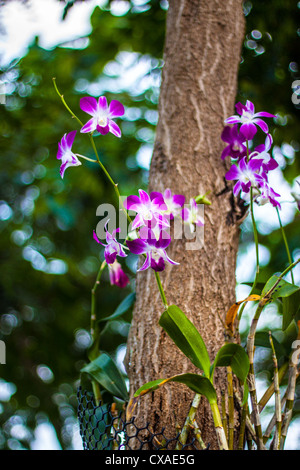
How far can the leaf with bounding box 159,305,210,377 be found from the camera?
693 mm

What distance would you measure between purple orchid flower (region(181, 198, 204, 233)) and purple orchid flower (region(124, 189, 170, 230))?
8.6 inches

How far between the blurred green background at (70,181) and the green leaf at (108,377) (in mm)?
1157

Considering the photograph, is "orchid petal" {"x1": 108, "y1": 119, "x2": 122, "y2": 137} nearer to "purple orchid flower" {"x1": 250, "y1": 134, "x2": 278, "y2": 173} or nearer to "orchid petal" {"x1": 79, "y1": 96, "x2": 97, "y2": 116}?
"orchid petal" {"x1": 79, "y1": 96, "x2": 97, "y2": 116}

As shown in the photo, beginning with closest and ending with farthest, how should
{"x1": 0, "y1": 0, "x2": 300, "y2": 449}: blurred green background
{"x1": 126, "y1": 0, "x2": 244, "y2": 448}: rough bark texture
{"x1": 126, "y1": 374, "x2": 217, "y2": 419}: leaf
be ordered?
{"x1": 126, "y1": 374, "x2": 217, "y2": 419}: leaf → {"x1": 126, "y1": 0, "x2": 244, "y2": 448}: rough bark texture → {"x1": 0, "y1": 0, "x2": 300, "y2": 449}: blurred green background

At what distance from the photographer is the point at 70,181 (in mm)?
2334

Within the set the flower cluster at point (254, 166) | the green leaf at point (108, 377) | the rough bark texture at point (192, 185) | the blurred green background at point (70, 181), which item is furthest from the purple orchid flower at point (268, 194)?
the blurred green background at point (70, 181)

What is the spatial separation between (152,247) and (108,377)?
0.39m

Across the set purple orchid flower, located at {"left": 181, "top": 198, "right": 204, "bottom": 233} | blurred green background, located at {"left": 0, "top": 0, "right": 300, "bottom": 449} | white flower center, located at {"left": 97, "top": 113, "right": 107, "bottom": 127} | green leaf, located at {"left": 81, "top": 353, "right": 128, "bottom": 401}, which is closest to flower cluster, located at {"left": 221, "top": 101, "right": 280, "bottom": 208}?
purple orchid flower, located at {"left": 181, "top": 198, "right": 204, "bottom": 233}

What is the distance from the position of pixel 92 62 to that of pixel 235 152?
5.13ft

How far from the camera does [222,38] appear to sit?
1327 mm

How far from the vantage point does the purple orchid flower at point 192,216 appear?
0.93 metres

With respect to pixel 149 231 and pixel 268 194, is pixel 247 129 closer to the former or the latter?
pixel 268 194

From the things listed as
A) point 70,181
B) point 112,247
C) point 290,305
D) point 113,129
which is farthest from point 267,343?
point 70,181
